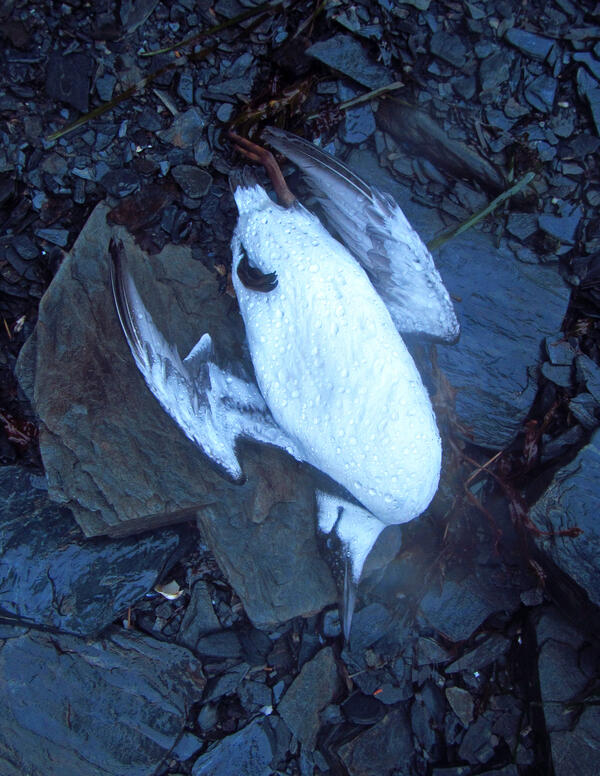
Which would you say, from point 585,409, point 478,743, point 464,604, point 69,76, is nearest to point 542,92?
point 585,409

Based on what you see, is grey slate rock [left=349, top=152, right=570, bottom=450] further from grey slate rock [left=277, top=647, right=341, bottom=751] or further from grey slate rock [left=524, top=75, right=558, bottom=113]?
grey slate rock [left=277, top=647, right=341, bottom=751]

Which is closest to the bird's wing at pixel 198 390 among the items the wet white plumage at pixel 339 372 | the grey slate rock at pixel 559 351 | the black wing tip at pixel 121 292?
the black wing tip at pixel 121 292

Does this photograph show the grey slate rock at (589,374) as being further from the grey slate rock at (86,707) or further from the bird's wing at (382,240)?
the grey slate rock at (86,707)

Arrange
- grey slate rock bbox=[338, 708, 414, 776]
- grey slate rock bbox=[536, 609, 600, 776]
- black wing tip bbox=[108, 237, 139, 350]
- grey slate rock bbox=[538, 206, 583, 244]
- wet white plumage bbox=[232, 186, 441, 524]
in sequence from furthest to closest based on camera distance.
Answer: grey slate rock bbox=[538, 206, 583, 244]
grey slate rock bbox=[338, 708, 414, 776]
grey slate rock bbox=[536, 609, 600, 776]
black wing tip bbox=[108, 237, 139, 350]
wet white plumage bbox=[232, 186, 441, 524]

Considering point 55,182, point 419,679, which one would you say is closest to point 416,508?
point 419,679

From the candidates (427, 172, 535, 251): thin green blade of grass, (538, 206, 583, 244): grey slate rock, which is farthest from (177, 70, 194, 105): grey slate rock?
(538, 206, 583, 244): grey slate rock

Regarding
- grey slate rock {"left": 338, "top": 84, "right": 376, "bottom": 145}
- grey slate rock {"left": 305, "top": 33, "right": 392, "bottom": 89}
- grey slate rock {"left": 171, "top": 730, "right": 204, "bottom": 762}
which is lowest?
grey slate rock {"left": 171, "top": 730, "right": 204, "bottom": 762}

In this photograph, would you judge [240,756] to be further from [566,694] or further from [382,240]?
[382,240]

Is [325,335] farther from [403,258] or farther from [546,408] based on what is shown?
[546,408]
